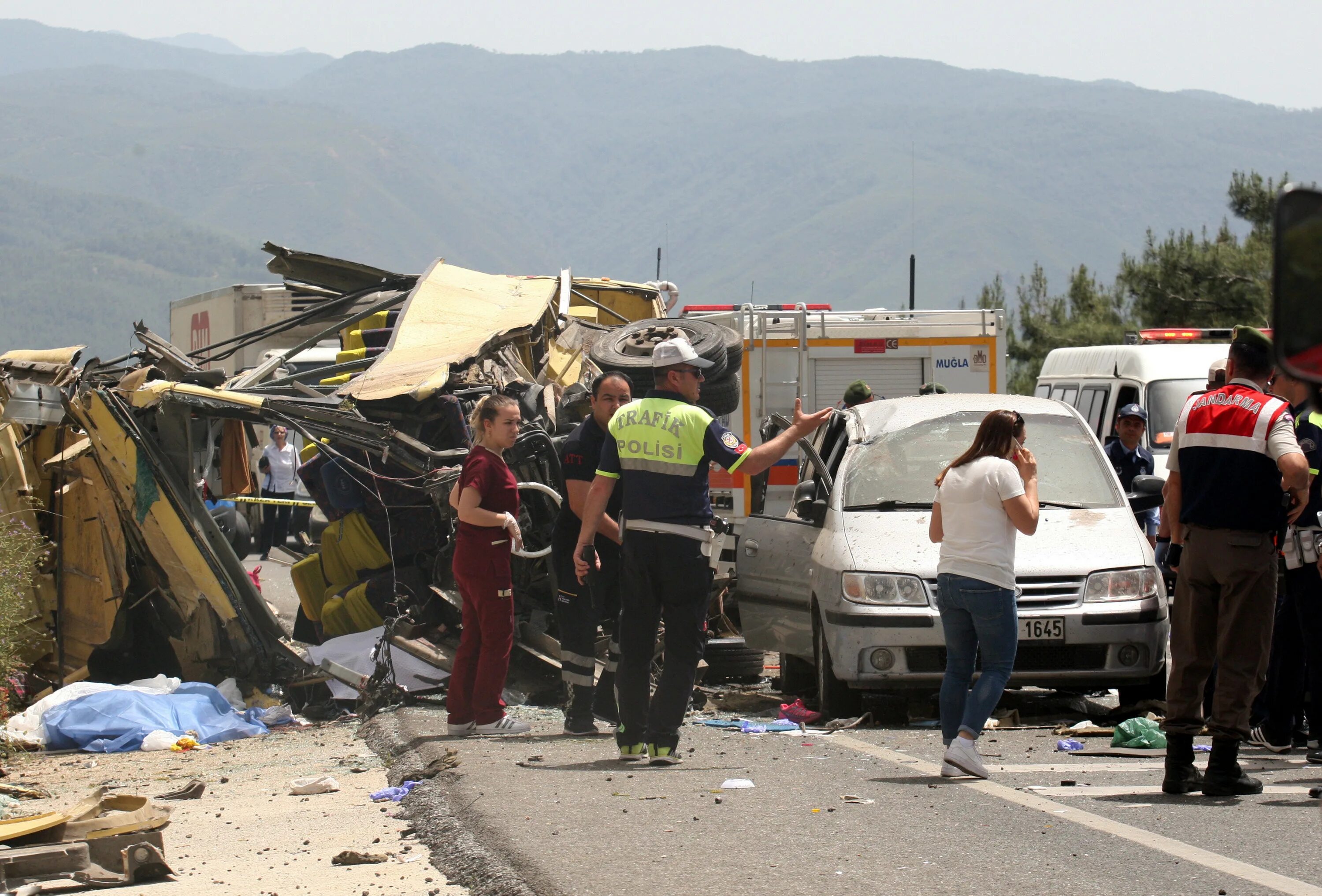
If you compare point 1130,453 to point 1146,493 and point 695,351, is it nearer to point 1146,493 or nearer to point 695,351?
point 1146,493

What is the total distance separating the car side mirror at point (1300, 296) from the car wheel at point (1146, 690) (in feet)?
21.2

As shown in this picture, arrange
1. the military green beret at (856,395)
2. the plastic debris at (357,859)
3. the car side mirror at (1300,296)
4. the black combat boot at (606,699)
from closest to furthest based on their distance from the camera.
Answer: the car side mirror at (1300,296)
the plastic debris at (357,859)
the black combat boot at (606,699)
the military green beret at (856,395)

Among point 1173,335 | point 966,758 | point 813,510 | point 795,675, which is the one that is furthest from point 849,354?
point 966,758

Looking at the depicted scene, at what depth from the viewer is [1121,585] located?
28.2ft

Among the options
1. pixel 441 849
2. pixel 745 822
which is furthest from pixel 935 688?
pixel 441 849

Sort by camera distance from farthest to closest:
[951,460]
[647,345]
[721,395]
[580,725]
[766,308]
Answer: [766,308] → [721,395] → [647,345] → [951,460] → [580,725]

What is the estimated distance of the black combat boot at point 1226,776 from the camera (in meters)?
6.49

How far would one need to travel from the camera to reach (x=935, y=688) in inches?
346

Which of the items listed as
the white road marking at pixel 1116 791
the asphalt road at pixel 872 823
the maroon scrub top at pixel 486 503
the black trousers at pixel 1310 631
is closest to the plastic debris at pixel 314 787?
the asphalt road at pixel 872 823

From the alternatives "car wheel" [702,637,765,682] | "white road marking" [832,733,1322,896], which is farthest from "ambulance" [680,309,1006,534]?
"white road marking" [832,733,1322,896]

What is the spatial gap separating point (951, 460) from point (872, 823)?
3885 millimetres

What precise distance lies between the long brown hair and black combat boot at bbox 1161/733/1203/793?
1384 millimetres

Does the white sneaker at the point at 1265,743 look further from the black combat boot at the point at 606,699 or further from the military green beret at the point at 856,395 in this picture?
the military green beret at the point at 856,395

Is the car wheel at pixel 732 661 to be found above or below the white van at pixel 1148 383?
below
